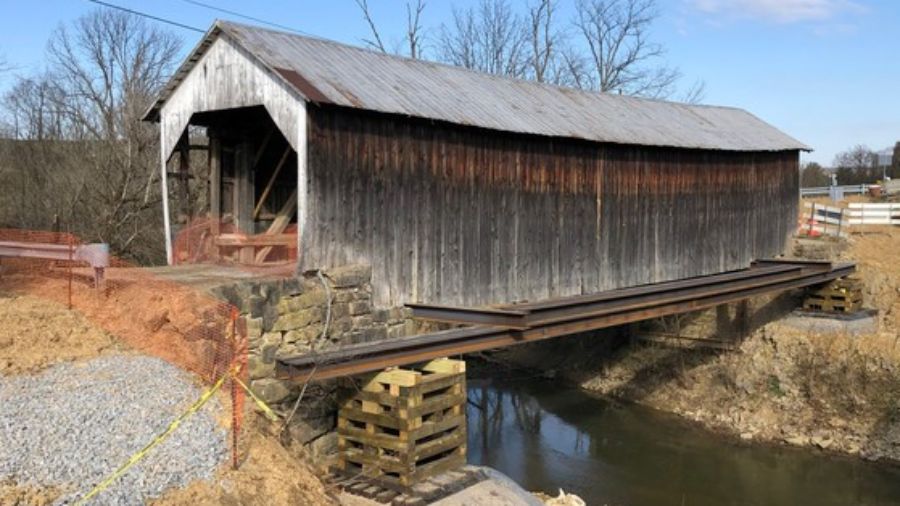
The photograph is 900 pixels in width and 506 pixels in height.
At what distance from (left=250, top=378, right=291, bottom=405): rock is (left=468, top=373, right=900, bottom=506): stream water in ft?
18.8

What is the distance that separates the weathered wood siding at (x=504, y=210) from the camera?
10.9m

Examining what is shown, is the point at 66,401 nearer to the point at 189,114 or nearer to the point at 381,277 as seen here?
the point at 381,277

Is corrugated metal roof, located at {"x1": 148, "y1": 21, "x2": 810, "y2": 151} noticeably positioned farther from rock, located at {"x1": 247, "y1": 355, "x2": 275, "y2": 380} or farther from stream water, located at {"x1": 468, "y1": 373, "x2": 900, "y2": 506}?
stream water, located at {"x1": 468, "y1": 373, "x2": 900, "y2": 506}

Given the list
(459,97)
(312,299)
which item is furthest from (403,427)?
(459,97)

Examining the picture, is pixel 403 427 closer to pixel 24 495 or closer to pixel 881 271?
pixel 24 495

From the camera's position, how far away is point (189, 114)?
11797mm

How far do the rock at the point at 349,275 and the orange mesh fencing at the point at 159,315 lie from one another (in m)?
1.79

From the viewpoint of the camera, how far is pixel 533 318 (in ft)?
36.6

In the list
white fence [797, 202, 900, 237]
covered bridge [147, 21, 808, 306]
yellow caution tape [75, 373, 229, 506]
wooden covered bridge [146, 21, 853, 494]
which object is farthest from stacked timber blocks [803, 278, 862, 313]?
yellow caution tape [75, 373, 229, 506]

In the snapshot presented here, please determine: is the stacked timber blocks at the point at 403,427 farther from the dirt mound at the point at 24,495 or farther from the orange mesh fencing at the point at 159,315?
the dirt mound at the point at 24,495

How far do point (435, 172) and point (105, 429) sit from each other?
667cm

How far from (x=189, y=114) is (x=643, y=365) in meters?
13.0

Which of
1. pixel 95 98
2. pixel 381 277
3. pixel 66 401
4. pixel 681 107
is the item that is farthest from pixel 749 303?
pixel 95 98

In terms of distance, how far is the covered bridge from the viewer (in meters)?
10.8
